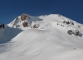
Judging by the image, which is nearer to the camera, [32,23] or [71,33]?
[71,33]

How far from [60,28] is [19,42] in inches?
494

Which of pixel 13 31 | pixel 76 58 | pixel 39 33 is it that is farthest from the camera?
pixel 13 31

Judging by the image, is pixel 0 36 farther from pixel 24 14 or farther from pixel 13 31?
pixel 24 14

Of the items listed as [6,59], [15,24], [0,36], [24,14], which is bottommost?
[6,59]

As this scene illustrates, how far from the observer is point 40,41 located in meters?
24.3

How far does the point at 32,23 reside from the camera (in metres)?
41.5

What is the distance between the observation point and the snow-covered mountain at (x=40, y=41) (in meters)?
15.8

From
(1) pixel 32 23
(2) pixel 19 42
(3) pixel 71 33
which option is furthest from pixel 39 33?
(1) pixel 32 23

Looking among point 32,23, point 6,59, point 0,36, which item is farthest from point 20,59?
point 32,23

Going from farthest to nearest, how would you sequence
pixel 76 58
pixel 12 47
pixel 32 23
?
pixel 32 23 → pixel 12 47 → pixel 76 58

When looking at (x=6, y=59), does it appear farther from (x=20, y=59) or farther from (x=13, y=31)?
(x=13, y=31)

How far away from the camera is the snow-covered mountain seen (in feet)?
51.8

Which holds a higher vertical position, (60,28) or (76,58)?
(60,28)

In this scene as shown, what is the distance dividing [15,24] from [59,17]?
1334 cm
